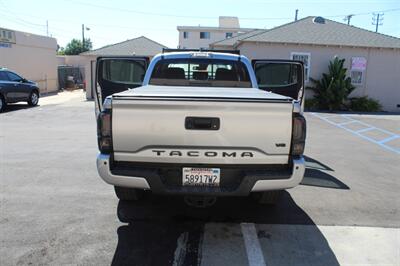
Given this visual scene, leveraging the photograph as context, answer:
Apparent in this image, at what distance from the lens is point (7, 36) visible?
74.6 feet

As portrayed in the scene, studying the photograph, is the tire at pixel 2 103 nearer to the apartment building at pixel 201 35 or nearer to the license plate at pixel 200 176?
the license plate at pixel 200 176

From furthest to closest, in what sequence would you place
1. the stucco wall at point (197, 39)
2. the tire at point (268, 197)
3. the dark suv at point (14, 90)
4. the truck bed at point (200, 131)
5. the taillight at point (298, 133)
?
the stucco wall at point (197, 39) < the dark suv at point (14, 90) < the tire at point (268, 197) < the taillight at point (298, 133) < the truck bed at point (200, 131)

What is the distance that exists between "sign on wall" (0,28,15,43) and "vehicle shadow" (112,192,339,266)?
20693 mm

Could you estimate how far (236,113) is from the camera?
3719 millimetres

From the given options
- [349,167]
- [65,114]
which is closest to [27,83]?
[65,114]

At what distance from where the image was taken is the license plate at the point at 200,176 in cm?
384

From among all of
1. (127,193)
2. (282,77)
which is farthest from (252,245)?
(282,77)

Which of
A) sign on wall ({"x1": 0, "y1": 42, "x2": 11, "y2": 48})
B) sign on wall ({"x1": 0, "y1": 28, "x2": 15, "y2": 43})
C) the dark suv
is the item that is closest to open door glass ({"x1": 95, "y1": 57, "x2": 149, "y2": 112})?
the dark suv

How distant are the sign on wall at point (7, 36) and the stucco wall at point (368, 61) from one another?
44.2 ft

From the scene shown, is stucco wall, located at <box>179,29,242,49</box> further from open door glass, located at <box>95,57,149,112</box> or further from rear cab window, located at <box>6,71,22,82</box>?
open door glass, located at <box>95,57,149,112</box>

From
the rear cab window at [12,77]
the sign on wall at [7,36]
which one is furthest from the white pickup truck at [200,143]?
the sign on wall at [7,36]

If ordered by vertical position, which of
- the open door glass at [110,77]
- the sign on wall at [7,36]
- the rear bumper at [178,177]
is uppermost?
the sign on wall at [7,36]

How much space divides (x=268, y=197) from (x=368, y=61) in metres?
18.3

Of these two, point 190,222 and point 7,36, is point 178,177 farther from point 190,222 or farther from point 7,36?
point 7,36
